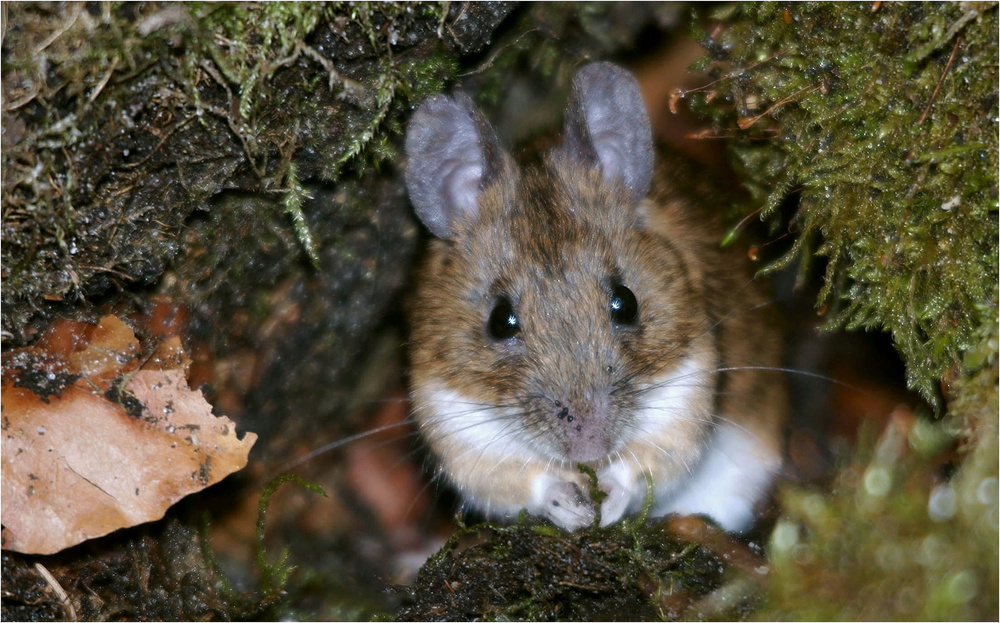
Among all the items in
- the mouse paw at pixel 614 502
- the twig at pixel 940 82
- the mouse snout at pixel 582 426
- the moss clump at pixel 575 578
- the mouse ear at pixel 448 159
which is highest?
the twig at pixel 940 82

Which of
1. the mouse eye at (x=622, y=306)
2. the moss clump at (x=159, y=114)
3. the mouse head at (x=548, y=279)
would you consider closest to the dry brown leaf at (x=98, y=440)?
the moss clump at (x=159, y=114)

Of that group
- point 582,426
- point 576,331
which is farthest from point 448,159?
point 582,426

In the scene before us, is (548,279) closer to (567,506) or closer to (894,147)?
(567,506)

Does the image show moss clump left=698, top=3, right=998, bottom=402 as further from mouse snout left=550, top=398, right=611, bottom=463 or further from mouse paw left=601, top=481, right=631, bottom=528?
mouse paw left=601, top=481, right=631, bottom=528

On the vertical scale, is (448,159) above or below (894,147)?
below

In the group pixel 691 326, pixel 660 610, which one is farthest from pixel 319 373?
pixel 660 610

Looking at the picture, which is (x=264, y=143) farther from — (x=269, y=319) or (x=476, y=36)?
(x=269, y=319)

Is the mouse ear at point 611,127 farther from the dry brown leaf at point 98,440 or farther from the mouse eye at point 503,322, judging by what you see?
the dry brown leaf at point 98,440
